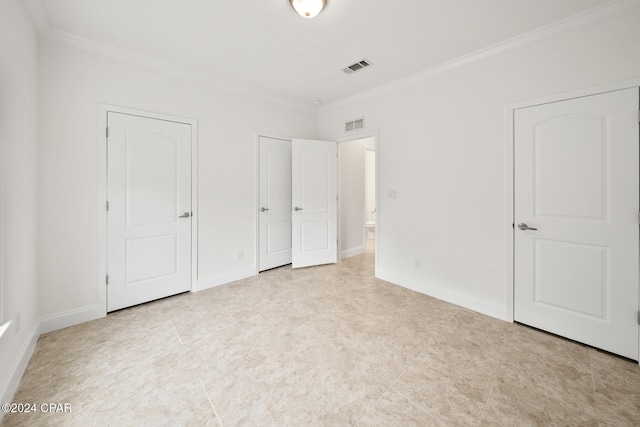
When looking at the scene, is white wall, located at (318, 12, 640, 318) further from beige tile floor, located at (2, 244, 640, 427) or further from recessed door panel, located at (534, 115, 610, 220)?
beige tile floor, located at (2, 244, 640, 427)

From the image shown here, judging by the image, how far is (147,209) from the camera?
2814 millimetres

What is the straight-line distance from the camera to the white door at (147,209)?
8.59ft

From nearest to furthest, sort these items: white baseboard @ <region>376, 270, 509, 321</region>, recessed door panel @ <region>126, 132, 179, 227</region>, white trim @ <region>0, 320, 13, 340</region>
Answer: white trim @ <region>0, 320, 13, 340</region> < white baseboard @ <region>376, 270, 509, 321</region> < recessed door panel @ <region>126, 132, 179, 227</region>

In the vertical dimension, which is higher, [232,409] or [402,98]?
[402,98]

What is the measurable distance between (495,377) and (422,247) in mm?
1615

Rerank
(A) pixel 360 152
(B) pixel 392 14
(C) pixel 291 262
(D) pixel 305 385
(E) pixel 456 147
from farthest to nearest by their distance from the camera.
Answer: (A) pixel 360 152 → (C) pixel 291 262 → (E) pixel 456 147 → (B) pixel 392 14 → (D) pixel 305 385

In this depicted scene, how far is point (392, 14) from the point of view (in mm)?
2088

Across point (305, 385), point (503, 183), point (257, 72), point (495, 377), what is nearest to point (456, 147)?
point (503, 183)

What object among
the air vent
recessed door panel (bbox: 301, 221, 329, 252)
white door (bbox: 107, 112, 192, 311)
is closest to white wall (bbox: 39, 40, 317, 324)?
white door (bbox: 107, 112, 192, 311)

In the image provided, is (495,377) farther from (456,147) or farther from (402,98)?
(402,98)

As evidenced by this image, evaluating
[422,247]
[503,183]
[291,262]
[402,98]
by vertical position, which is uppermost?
[402,98]

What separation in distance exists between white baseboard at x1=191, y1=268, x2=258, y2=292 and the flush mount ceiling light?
3.03 metres

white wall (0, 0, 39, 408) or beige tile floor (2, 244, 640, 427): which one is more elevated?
white wall (0, 0, 39, 408)

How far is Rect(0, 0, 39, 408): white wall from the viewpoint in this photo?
1.55 m
